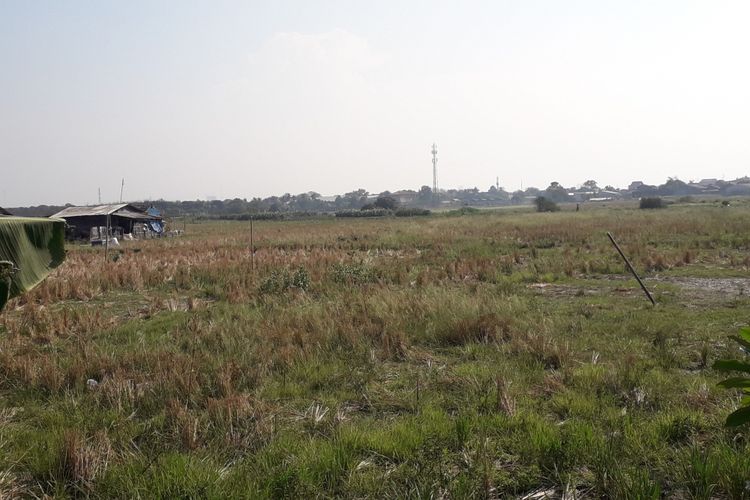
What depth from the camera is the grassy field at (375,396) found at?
3.86 metres

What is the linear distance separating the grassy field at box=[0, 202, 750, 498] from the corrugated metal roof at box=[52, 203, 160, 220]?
93.2 ft

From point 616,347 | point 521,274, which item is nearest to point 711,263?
point 521,274

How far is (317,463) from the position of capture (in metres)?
4.03

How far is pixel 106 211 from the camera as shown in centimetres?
3800

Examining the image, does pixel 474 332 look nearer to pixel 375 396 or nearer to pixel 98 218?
pixel 375 396

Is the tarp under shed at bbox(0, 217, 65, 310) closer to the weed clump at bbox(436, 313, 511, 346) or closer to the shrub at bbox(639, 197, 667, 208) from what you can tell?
the weed clump at bbox(436, 313, 511, 346)

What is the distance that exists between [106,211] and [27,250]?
121ft

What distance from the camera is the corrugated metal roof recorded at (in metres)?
37.8

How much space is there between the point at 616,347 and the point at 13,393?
799 centimetres

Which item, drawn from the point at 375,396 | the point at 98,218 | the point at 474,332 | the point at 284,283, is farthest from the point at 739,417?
the point at 98,218

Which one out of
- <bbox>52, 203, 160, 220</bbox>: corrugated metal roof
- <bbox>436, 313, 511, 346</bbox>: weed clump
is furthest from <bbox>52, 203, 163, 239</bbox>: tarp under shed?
<bbox>436, 313, 511, 346</bbox>: weed clump

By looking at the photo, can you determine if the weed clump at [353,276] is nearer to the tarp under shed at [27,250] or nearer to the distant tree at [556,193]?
the tarp under shed at [27,250]

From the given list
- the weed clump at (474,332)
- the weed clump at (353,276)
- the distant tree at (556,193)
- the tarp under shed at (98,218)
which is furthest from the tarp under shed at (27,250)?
the distant tree at (556,193)

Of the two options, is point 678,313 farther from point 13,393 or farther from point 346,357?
point 13,393
